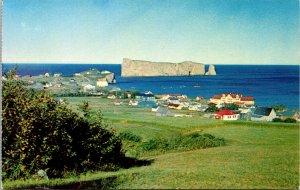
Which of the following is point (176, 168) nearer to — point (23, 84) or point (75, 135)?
point (75, 135)

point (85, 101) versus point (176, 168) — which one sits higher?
point (85, 101)

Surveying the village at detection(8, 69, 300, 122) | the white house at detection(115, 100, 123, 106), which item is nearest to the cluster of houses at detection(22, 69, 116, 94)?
the village at detection(8, 69, 300, 122)

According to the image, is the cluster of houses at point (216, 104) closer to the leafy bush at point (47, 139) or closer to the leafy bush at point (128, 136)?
the leafy bush at point (128, 136)

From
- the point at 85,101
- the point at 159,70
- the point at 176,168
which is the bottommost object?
the point at 176,168

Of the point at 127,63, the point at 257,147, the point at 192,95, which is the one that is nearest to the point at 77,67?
the point at 127,63

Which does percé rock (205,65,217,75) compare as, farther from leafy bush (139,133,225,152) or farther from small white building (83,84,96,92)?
small white building (83,84,96,92)

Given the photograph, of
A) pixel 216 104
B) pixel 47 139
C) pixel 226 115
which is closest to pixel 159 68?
pixel 216 104

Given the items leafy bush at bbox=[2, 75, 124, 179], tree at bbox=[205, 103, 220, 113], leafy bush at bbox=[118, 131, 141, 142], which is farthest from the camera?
leafy bush at bbox=[118, 131, 141, 142]

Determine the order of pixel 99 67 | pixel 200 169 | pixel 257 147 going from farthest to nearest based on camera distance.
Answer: pixel 99 67, pixel 257 147, pixel 200 169
